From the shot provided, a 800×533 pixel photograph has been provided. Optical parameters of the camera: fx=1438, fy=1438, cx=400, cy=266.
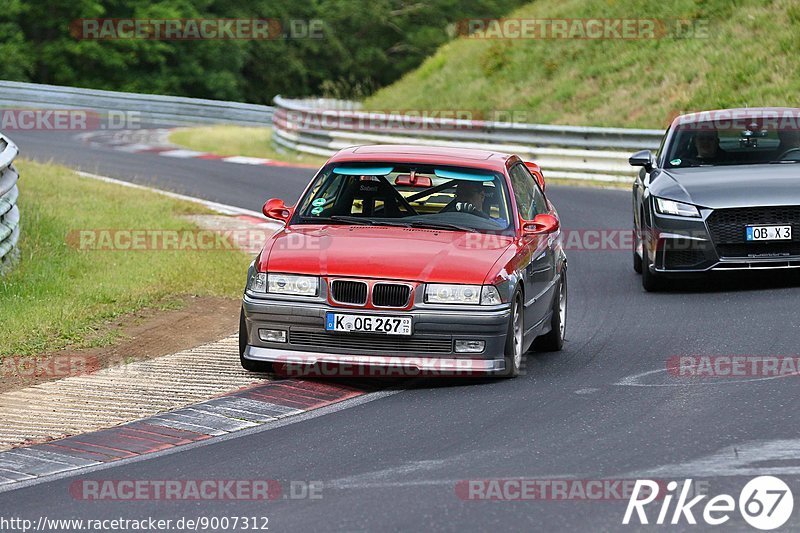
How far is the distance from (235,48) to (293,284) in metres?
55.6

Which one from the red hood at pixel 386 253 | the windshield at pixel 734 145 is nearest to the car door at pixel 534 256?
the red hood at pixel 386 253

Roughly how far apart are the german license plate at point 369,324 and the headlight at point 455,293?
0.21 meters

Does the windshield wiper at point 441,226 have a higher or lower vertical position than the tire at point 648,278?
higher

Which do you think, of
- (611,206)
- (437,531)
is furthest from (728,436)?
(611,206)

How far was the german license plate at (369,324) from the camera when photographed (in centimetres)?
906

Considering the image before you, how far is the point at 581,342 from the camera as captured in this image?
1109cm

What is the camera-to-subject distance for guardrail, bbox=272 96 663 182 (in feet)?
83.7

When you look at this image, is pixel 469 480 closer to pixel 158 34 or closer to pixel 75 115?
pixel 75 115

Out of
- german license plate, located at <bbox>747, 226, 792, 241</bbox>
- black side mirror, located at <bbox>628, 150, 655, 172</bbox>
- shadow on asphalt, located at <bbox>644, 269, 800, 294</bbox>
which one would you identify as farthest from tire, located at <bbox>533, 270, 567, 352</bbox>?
black side mirror, located at <bbox>628, 150, 655, 172</bbox>

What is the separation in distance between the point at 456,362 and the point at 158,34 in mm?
51846
